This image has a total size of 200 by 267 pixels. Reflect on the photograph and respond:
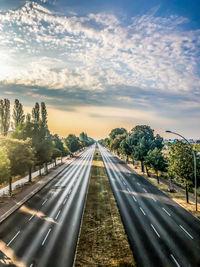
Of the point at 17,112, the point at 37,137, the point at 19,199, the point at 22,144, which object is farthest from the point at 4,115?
the point at 19,199

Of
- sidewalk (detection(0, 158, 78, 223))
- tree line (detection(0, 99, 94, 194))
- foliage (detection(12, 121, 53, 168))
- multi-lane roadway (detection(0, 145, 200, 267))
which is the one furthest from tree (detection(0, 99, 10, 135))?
multi-lane roadway (detection(0, 145, 200, 267))

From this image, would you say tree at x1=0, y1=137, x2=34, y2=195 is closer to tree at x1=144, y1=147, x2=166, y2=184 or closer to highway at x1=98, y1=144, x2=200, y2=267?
highway at x1=98, y1=144, x2=200, y2=267

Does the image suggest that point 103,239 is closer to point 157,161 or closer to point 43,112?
point 157,161

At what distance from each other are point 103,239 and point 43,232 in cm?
606

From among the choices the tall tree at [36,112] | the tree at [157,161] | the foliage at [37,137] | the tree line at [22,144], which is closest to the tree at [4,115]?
the tree line at [22,144]

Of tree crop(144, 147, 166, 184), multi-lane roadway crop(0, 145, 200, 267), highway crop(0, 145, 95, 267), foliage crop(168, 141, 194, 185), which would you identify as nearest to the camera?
highway crop(0, 145, 95, 267)

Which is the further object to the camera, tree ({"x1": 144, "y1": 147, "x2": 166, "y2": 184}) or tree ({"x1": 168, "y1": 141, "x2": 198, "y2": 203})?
tree ({"x1": 144, "y1": 147, "x2": 166, "y2": 184})

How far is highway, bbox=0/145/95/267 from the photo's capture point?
13.6 metres

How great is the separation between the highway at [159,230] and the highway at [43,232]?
226 inches

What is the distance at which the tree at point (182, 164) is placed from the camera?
2478cm

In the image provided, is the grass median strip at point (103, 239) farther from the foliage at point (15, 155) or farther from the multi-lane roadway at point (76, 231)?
the foliage at point (15, 155)

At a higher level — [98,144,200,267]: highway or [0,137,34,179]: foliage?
[0,137,34,179]: foliage

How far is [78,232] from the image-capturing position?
691 inches

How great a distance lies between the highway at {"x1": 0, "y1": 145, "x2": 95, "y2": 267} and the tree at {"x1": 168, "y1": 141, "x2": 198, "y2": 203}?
14.8 m
